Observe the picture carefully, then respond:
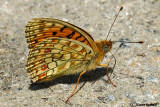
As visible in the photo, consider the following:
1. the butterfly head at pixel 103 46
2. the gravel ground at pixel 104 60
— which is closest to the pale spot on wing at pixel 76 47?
the butterfly head at pixel 103 46

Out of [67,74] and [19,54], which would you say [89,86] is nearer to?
[67,74]

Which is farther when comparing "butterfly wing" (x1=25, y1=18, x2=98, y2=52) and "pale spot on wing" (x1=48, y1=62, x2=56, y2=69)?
"pale spot on wing" (x1=48, y1=62, x2=56, y2=69)

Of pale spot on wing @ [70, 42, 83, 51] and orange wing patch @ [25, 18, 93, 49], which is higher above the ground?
orange wing patch @ [25, 18, 93, 49]

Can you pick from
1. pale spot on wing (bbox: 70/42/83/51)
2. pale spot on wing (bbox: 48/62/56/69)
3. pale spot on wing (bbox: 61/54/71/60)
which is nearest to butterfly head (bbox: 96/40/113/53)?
pale spot on wing (bbox: 70/42/83/51)

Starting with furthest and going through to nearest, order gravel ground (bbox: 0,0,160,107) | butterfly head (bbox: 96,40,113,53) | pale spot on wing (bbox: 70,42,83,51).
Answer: butterfly head (bbox: 96,40,113,53) → pale spot on wing (bbox: 70,42,83,51) → gravel ground (bbox: 0,0,160,107)

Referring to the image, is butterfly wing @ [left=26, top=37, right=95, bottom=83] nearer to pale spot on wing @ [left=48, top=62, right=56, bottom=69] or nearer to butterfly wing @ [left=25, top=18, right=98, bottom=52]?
pale spot on wing @ [left=48, top=62, right=56, bottom=69]

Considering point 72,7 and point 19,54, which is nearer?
point 19,54

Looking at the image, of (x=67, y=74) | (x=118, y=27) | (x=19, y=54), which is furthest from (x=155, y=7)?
(x=19, y=54)

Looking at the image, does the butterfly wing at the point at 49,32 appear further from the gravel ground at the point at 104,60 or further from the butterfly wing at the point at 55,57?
the gravel ground at the point at 104,60
